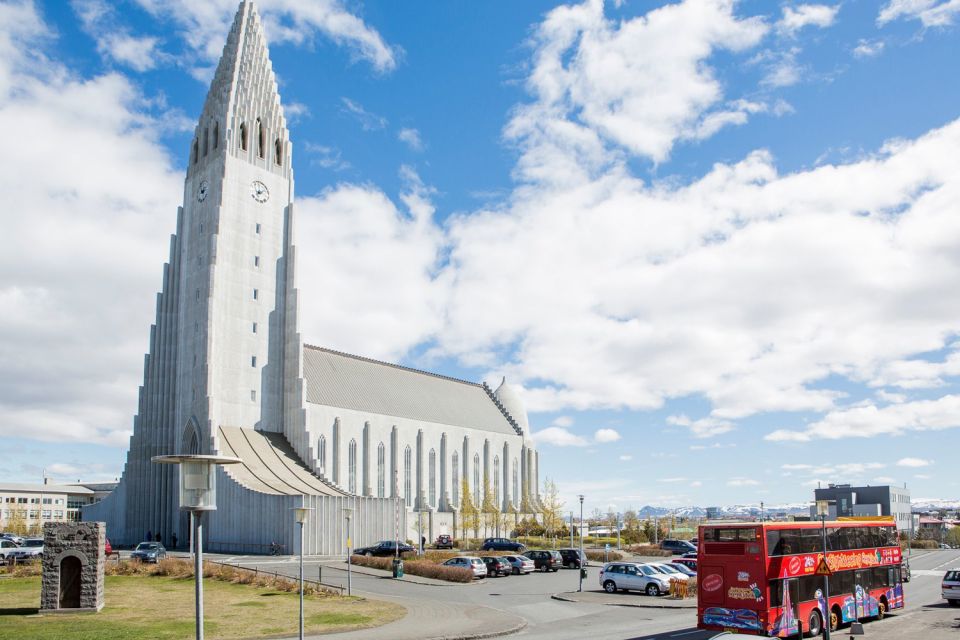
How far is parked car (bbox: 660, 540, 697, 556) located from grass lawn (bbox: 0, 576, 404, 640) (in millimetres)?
41189

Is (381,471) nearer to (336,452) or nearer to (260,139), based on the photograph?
(336,452)

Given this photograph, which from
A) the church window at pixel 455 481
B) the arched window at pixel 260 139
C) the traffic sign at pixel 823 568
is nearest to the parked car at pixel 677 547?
the church window at pixel 455 481

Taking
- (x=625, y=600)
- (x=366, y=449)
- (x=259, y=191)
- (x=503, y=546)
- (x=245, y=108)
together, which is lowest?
(x=503, y=546)

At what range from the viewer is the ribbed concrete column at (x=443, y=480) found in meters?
102

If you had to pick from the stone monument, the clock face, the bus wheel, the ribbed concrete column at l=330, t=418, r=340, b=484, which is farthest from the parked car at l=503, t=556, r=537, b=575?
the clock face

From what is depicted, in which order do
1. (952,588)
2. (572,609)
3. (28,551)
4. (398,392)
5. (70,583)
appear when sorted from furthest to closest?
(398,392)
(28,551)
(952,588)
(572,609)
(70,583)

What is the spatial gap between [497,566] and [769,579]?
27493mm

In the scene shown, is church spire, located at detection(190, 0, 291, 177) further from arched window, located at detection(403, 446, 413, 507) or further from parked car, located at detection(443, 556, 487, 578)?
parked car, located at detection(443, 556, 487, 578)

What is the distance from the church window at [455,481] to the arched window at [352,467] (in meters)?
18.3

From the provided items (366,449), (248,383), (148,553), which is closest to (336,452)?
(366,449)

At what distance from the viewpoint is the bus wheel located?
27.2 m

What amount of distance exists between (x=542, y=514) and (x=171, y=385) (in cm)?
5177

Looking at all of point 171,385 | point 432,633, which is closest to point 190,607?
point 432,633

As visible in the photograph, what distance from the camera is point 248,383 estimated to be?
79.9 m
